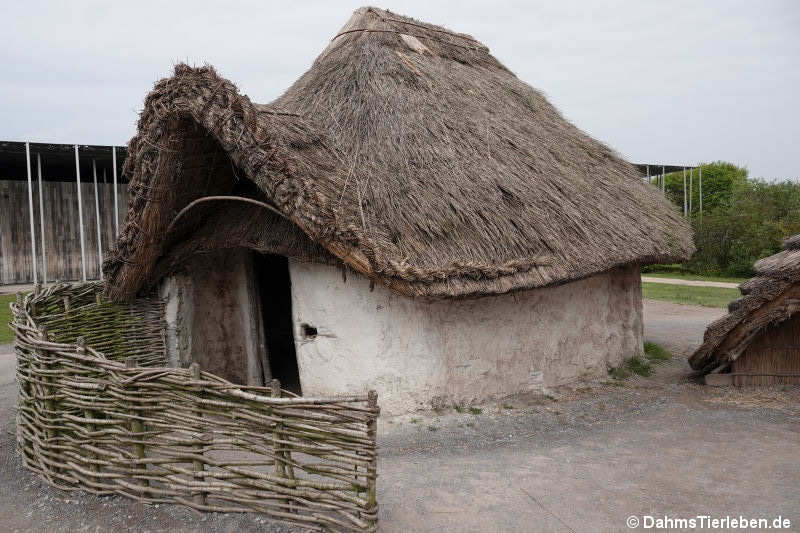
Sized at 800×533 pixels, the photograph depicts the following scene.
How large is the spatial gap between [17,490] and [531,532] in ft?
13.7

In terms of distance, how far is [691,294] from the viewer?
61.6ft

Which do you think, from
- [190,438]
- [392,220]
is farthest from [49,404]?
[392,220]

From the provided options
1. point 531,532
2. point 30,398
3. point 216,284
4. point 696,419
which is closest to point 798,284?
point 696,419

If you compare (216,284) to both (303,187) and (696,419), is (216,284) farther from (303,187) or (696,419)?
(696,419)

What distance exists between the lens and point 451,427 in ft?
22.0

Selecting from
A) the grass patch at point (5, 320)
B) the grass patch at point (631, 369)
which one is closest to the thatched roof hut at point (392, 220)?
the grass patch at point (631, 369)

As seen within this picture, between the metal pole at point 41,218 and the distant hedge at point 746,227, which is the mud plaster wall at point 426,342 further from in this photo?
the distant hedge at point 746,227

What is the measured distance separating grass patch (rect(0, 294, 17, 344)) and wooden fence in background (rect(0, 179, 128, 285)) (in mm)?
1147

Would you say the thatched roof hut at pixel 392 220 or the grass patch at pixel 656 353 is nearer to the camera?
the thatched roof hut at pixel 392 220

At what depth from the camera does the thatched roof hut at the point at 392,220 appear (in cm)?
633

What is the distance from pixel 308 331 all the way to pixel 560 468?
3316 millimetres

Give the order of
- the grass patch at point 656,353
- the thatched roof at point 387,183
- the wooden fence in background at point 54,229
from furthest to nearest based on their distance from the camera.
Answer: the wooden fence in background at point 54,229
the grass patch at point 656,353
the thatched roof at point 387,183

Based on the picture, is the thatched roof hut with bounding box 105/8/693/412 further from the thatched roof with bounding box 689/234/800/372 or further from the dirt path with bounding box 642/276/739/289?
the dirt path with bounding box 642/276/739/289

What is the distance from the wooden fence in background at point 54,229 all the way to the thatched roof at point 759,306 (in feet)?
51.3
